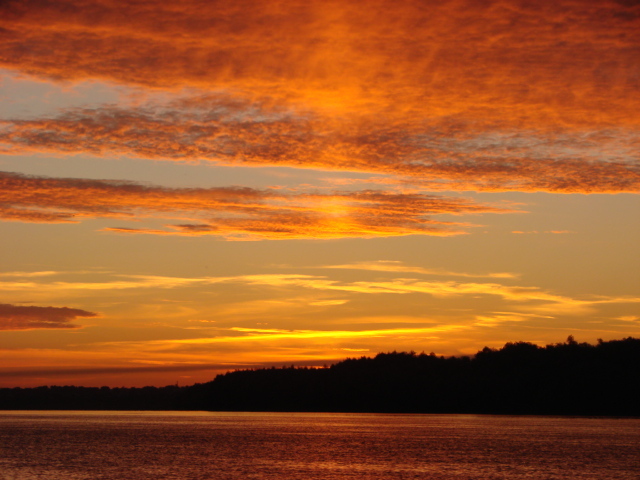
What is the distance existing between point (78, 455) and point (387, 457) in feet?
132

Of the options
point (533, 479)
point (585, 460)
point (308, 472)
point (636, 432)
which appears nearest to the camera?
point (533, 479)

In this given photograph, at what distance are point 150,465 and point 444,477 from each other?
Answer: 33.9m

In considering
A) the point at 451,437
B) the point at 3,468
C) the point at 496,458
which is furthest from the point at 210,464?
the point at 451,437

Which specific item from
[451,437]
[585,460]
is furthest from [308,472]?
[451,437]

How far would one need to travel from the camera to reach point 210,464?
3558 inches

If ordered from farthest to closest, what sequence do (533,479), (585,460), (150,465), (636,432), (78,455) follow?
1. (636,432)
2. (78,455)
3. (585,460)
4. (150,465)
5. (533,479)

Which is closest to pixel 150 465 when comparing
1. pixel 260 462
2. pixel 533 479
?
pixel 260 462

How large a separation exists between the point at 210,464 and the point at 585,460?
148 ft

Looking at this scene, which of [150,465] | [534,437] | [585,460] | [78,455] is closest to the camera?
[150,465]

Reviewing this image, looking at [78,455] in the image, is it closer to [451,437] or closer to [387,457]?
[387,457]

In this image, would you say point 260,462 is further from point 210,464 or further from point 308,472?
point 308,472

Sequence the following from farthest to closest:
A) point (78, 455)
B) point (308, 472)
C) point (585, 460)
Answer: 1. point (78, 455)
2. point (585, 460)
3. point (308, 472)

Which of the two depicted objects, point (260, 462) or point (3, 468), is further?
point (260, 462)

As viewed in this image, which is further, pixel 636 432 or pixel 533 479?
pixel 636 432
